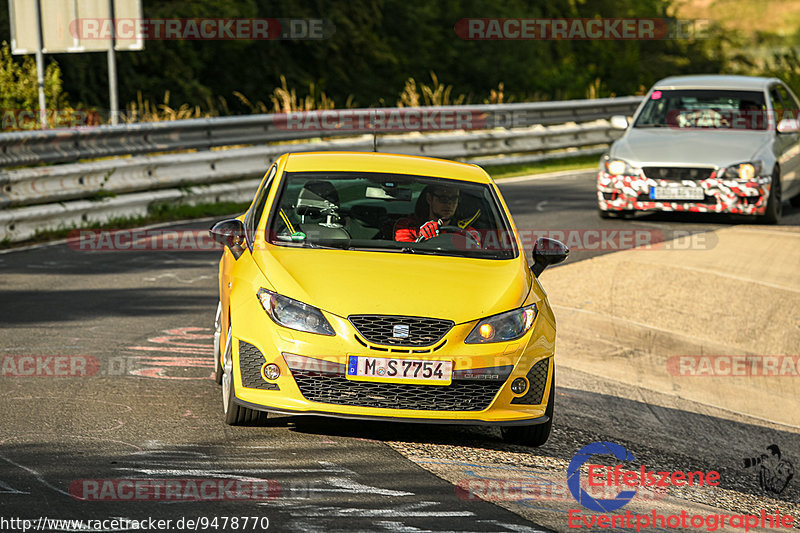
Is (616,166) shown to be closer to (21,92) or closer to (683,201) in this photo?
(683,201)

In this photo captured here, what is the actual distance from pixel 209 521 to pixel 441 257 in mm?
2404

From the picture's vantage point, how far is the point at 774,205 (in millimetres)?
14672

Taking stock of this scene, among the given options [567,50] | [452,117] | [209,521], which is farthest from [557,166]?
[567,50]

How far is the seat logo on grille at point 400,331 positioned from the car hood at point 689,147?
8911 mm

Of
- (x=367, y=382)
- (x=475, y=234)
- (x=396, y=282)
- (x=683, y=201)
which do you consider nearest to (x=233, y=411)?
(x=367, y=382)

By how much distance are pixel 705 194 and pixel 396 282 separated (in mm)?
8799

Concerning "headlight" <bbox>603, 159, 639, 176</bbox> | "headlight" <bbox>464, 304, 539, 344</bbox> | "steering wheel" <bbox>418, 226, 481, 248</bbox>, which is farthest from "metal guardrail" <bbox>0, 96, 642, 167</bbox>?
"headlight" <bbox>464, 304, 539, 344</bbox>

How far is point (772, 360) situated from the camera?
9.75m

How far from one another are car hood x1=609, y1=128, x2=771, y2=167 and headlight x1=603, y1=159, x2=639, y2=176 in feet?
0.21

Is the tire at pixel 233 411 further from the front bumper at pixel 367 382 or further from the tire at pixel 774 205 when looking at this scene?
the tire at pixel 774 205

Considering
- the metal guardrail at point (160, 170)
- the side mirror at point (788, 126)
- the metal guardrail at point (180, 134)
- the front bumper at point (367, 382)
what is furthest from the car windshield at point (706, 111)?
the front bumper at point (367, 382)

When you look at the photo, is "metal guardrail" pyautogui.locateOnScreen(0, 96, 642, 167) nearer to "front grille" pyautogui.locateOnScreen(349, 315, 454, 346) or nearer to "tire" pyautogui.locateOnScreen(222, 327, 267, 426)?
"tire" pyautogui.locateOnScreen(222, 327, 267, 426)

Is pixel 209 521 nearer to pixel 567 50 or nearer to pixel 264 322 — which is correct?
pixel 264 322

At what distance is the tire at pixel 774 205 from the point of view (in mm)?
Result: 14570
